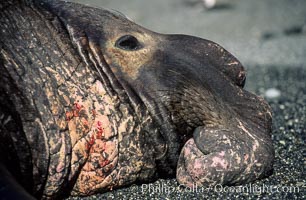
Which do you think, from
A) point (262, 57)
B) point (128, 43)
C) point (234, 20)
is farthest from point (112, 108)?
point (234, 20)

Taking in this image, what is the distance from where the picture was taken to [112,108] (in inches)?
119

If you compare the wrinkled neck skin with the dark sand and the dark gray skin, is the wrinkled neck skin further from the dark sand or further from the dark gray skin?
the dark sand

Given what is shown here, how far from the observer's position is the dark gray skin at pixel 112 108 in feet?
9.30

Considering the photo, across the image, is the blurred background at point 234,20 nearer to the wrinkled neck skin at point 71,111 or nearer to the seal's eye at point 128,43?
the seal's eye at point 128,43

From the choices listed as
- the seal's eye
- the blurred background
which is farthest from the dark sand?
the seal's eye

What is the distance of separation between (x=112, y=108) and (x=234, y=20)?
6.73m

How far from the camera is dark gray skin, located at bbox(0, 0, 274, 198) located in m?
2.83

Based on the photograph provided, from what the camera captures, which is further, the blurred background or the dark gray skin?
the blurred background

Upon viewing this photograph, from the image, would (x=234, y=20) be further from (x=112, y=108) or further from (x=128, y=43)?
(x=112, y=108)

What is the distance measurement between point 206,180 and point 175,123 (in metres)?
0.37

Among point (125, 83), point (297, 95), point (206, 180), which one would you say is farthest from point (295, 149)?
point (297, 95)

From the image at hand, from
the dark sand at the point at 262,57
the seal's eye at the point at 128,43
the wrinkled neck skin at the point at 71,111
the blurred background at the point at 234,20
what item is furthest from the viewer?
the blurred background at the point at 234,20

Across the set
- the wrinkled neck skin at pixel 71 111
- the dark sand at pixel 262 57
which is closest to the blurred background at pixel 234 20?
the dark sand at pixel 262 57

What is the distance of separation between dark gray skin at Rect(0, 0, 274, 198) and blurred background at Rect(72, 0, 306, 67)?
4910 millimetres
